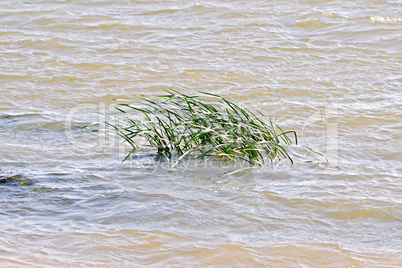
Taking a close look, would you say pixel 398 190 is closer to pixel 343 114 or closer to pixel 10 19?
pixel 343 114

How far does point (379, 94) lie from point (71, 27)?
15.7 ft

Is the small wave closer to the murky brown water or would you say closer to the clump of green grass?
the murky brown water

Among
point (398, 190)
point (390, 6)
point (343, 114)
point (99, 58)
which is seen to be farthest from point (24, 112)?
point (390, 6)

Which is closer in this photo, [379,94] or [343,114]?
[343,114]

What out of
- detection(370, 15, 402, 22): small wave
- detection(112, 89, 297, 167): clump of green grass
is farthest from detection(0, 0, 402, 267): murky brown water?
detection(112, 89, 297, 167): clump of green grass

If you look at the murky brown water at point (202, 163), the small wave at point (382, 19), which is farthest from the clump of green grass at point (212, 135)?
the small wave at point (382, 19)

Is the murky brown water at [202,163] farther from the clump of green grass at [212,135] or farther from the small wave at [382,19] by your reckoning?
the clump of green grass at [212,135]

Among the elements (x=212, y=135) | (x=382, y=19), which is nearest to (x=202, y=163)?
(x=212, y=135)

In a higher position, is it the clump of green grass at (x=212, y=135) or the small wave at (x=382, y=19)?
the small wave at (x=382, y=19)

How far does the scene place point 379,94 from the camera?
617cm

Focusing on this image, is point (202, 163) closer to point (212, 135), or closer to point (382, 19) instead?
point (212, 135)

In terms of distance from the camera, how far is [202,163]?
15.1 ft

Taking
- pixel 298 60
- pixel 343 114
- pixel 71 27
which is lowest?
pixel 343 114

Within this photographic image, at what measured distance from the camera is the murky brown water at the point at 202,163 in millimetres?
3490
